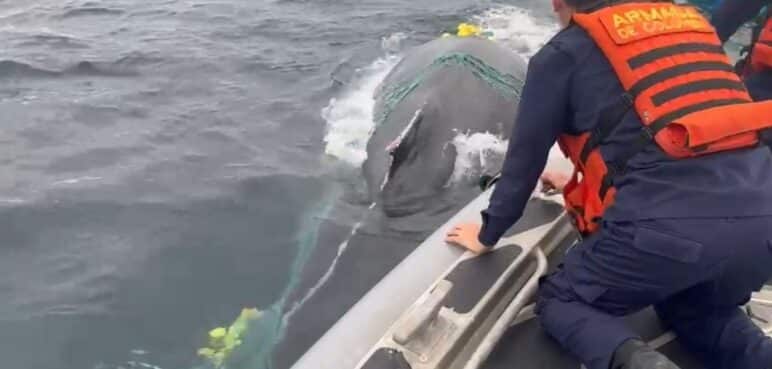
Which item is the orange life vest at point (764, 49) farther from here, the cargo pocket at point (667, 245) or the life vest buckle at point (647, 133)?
the cargo pocket at point (667, 245)

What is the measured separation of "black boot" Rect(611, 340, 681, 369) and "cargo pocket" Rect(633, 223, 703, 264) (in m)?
0.42

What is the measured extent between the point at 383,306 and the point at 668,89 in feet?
5.82

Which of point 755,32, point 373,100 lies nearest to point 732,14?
point 755,32

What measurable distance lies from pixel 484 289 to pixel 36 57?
1014 centimetres

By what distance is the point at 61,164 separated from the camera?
895 centimetres

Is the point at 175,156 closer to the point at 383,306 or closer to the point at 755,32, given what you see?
the point at 383,306

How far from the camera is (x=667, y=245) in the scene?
12.1 feet

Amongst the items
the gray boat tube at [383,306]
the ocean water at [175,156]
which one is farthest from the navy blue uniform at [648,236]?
the ocean water at [175,156]

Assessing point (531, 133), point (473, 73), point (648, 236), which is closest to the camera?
point (648, 236)

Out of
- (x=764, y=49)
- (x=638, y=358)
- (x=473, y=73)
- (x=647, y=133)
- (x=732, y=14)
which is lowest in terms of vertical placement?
(x=473, y=73)

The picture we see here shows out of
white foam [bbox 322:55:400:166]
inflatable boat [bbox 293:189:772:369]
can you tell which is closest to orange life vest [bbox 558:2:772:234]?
inflatable boat [bbox 293:189:772:369]

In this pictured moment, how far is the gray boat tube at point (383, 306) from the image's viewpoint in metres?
4.06

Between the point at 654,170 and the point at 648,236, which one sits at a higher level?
the point at 654,170

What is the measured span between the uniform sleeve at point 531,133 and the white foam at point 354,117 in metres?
4.54
